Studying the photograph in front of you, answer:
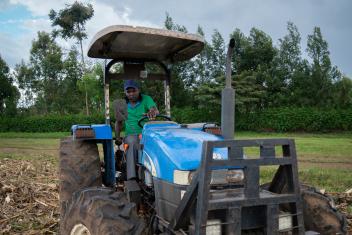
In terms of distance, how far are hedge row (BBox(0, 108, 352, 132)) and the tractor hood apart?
3243 centimetres

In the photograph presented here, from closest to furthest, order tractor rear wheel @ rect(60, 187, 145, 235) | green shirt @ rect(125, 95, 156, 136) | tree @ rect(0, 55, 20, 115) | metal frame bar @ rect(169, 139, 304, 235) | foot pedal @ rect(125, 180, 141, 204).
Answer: metal frame bar @ rect(169, 139, 304, 235) < tractor rear wheel @ rect(60, 187, 145, 235) < foot pedal @ rect(125, 180, 141, 204) < green shirt @ rect(125, 95, 156, 136) < tree @ rect(0, 55, 20, 115)

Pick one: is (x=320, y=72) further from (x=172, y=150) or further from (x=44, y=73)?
(x=172, y=150)

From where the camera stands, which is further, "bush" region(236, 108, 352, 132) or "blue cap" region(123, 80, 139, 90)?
"bush" region(236, 108, 352, 132)

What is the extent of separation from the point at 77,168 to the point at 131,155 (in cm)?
79

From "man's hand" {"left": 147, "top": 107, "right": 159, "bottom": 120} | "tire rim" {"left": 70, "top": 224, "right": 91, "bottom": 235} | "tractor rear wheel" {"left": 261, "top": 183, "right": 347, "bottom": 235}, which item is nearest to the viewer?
"tire rim" {"left": 70, "top": 224, "right": 91, "bottom": 235}

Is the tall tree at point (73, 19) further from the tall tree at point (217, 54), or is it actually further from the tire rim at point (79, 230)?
the tire rim at point (79, 230)

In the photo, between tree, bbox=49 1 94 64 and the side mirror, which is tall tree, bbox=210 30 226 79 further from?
the side mirror

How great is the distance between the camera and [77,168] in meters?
5.48

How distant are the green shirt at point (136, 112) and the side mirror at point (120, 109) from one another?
623 mm

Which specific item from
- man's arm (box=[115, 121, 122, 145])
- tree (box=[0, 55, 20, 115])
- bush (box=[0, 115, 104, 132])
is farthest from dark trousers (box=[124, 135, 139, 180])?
tree (box=[0, 55, 20, 115])

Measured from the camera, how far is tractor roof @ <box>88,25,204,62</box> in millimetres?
5047

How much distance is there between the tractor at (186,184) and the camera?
360cm

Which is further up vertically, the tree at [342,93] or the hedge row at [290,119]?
the tree at [342,93]

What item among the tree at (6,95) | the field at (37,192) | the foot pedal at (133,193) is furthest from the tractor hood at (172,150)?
the tree at (6,95)
